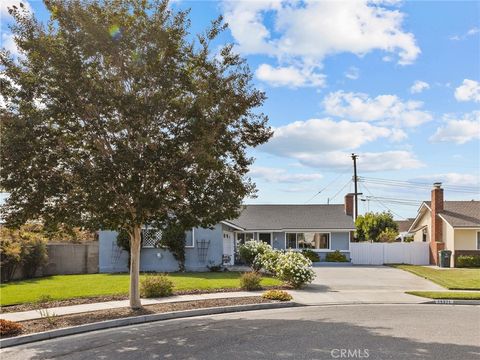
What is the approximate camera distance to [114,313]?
13148mm

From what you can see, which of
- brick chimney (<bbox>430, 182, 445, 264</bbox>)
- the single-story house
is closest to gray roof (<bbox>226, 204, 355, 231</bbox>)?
the single-story house

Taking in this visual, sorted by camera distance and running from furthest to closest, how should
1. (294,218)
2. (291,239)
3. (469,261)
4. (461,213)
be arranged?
(294,218)
(291,239)
(461,213)
(469,261)

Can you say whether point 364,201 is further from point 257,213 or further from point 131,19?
point 131,19

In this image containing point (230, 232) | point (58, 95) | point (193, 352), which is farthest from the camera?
point (230, 232)

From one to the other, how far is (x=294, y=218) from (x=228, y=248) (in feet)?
28.0

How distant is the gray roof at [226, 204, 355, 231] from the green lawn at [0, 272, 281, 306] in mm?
14374

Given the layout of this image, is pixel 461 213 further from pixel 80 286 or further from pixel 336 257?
pixel 80 286

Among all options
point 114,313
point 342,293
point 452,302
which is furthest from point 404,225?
point 114,313

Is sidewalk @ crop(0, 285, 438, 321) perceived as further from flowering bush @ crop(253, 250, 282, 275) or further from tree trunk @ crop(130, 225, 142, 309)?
flowering bush @ crop(253, 250, 282, 275)

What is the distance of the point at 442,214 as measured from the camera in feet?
117

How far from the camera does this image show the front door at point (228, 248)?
31031 millimetres

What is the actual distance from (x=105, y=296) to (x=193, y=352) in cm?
848

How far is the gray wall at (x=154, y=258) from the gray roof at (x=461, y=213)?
1733 centimetres

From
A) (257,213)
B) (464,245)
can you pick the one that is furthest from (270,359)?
(257,213)
